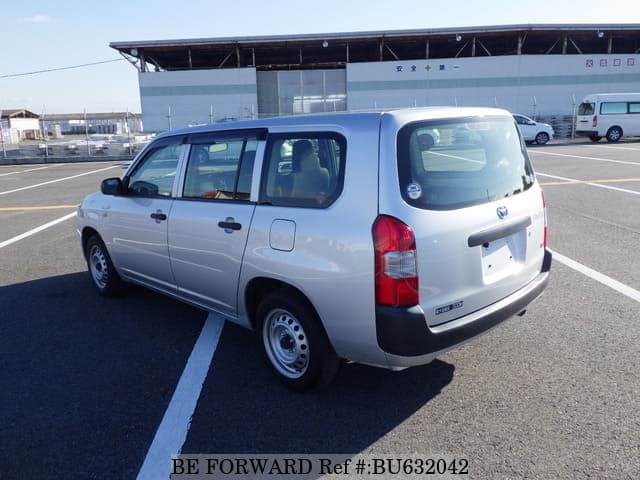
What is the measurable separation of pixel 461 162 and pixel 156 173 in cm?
257

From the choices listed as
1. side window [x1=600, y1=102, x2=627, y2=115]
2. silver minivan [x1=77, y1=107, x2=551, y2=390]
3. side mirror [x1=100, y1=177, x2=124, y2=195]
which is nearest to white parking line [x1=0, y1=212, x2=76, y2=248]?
side mirror [x1=100, y1=177, x2=124, y2=195]

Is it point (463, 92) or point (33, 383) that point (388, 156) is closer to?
point (33, 383)

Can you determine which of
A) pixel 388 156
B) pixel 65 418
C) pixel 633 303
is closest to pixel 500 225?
pixel 388 156

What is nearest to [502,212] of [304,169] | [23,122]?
[304,169]

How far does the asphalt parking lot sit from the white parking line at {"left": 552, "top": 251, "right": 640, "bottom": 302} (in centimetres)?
3

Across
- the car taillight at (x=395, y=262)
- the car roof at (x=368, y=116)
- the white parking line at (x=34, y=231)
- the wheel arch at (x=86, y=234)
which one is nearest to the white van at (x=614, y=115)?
the white parking line at (x=34, y=231)

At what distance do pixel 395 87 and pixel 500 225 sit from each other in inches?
1411

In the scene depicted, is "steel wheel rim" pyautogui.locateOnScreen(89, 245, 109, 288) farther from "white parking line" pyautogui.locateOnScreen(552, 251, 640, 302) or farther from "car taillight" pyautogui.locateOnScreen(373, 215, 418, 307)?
"white parking line" pyautogui.locateOnScreen(552, 251, 640, 302)

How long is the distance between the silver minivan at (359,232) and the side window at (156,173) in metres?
0.16

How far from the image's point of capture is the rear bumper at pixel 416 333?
263cm

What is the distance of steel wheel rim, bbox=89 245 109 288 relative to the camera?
5105 millimetres

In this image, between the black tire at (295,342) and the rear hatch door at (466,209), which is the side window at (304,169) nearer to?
the rear hatch door at (466,209)
